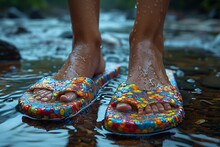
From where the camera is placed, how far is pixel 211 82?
208 centimetres

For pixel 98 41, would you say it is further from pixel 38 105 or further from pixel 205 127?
pixel 205 127

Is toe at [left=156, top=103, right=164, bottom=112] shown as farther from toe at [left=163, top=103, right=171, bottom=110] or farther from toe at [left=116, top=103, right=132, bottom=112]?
toe at [left=116, top=103, right=132, bottom=112]

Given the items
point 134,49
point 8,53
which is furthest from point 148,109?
point 8,53

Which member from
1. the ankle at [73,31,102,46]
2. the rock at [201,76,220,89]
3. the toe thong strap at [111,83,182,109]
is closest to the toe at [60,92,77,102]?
the toe thong strap at [111,83,182,109]

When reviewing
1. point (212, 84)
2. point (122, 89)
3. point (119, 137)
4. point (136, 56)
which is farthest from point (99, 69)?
point (119, 137)

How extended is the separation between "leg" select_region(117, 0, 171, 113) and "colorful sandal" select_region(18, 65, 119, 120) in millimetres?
236

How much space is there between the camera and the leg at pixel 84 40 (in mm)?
1760

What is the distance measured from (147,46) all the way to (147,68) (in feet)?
0.53

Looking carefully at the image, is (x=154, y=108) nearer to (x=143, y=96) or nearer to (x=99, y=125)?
(x=143, y=96)

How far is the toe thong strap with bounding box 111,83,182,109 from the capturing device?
4.40 ft

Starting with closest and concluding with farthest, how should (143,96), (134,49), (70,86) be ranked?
(143,96) < (70,86) < (134,49)

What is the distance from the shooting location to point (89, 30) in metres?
1.87

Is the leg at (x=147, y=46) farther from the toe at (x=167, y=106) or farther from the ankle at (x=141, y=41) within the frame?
the toe at (x=167, y=106)

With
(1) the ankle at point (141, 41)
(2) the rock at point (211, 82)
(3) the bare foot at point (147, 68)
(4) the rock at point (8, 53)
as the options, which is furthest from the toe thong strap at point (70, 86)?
(4) the rock at point (8, 53)
